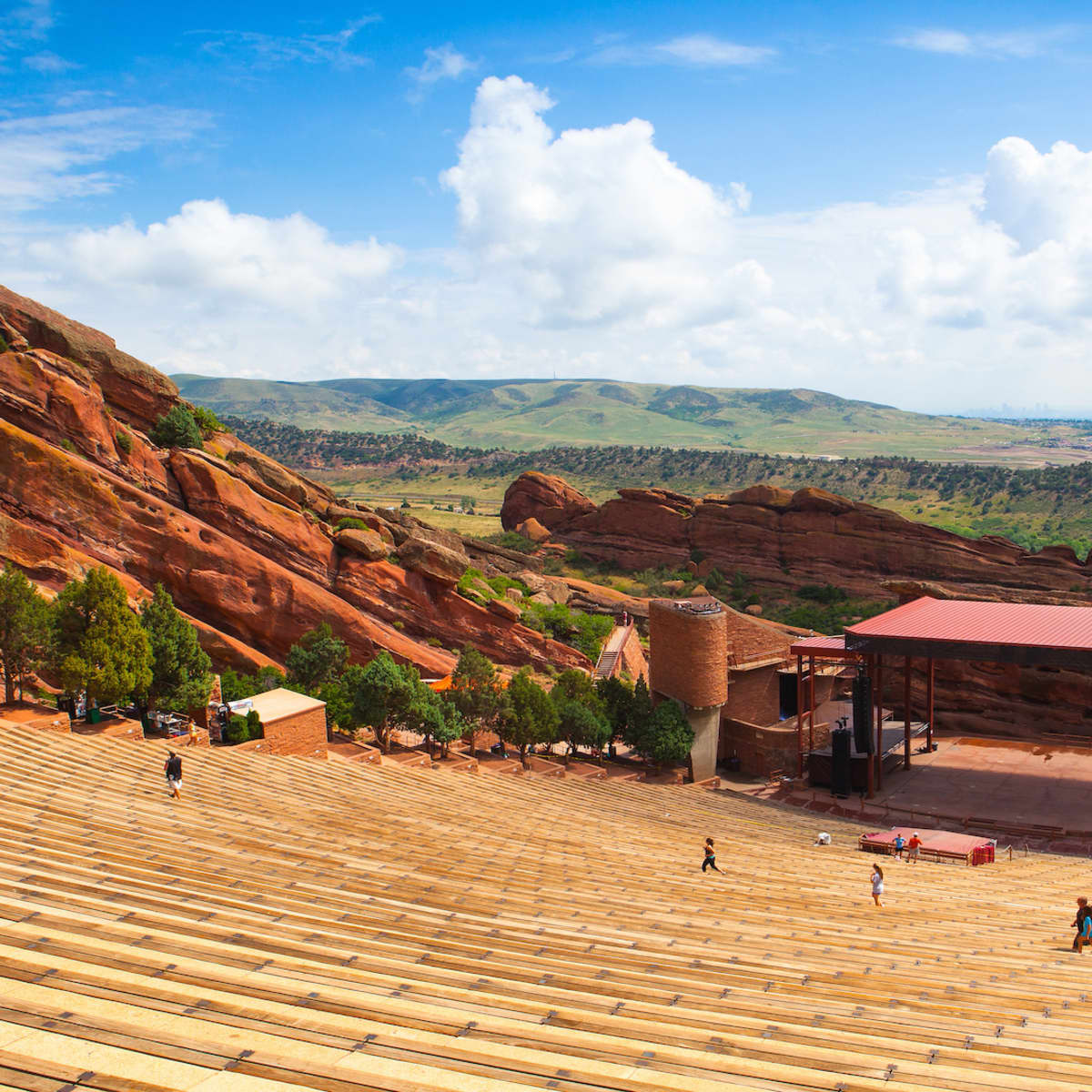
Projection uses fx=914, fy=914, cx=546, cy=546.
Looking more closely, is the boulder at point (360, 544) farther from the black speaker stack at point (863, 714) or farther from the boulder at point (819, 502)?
the boulder at point (819, 502)

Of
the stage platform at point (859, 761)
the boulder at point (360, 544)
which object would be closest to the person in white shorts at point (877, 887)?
the stage platform at point (859, 761)

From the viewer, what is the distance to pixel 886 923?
16312 millimetres

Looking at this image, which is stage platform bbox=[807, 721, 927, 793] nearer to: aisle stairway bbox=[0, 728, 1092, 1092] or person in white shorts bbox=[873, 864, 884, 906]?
aisle stairway bbox=[0, 728, 1092, 1092]

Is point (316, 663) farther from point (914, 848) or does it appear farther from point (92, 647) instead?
point (914, 848)

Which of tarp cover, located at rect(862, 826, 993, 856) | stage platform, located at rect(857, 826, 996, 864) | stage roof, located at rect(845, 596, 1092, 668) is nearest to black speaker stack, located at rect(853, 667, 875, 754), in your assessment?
stage roof, located at rect(845, 596, 1092, 668)

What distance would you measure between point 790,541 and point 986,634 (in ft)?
151

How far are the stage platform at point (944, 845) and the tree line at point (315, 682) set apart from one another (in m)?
9.73

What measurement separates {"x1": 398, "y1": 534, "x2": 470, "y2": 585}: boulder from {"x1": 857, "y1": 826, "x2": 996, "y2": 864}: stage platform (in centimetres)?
2241

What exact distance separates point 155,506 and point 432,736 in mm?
14788

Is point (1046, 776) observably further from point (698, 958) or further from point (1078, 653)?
point (698, 958)

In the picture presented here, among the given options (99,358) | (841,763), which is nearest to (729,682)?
(841,763)

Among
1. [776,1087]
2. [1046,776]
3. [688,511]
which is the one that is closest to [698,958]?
[776,1087]

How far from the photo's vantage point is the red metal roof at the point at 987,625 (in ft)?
111

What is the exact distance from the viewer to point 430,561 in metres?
44.2
